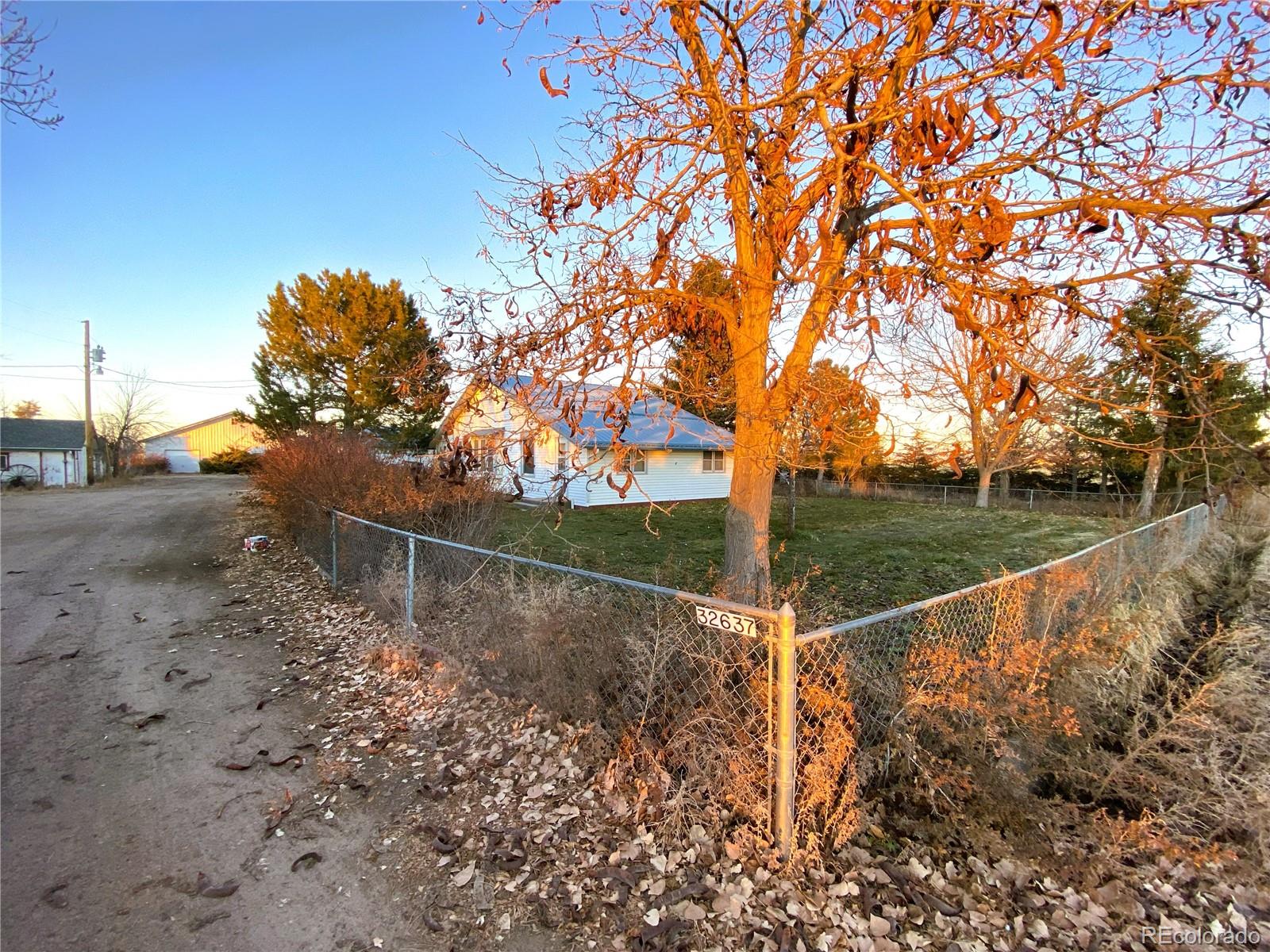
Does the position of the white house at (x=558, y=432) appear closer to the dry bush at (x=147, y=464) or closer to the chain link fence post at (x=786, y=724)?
the chain link fence post at (x=786, y=724)

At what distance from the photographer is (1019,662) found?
294 centimetres

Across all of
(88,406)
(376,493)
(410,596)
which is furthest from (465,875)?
(88,406)

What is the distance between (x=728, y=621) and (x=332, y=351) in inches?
936

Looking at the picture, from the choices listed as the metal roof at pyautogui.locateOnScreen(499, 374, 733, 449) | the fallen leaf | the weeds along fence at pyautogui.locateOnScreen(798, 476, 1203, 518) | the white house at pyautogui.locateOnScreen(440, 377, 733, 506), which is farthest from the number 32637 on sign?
the weeds along fence at pyautogui.locateOnScreen(798, 476, 1203, 518)

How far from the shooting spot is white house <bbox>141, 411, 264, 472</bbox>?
46.3 meters

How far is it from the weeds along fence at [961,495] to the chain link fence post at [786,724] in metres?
21.9

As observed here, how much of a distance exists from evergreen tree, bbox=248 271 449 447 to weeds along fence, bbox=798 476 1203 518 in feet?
59.5

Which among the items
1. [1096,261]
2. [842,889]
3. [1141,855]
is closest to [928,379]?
[1096,261]

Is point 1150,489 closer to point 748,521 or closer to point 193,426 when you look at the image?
point 748,521

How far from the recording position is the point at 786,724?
2.35m

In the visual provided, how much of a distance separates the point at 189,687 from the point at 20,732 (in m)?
0.90

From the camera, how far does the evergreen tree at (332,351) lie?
72.2ft

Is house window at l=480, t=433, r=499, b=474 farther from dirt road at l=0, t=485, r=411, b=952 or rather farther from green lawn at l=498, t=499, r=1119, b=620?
dirt road at l=0, t=485, r=411, b=952

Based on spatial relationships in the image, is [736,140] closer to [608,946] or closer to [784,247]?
[784,247]
